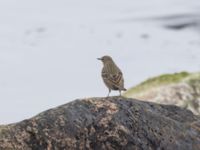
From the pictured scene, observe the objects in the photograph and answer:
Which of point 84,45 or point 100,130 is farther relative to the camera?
point 84,45

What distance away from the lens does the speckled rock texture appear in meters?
11.5

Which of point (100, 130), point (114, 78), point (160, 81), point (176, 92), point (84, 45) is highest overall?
point (114, 78)

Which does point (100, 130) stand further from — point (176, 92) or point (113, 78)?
point (176, 92)

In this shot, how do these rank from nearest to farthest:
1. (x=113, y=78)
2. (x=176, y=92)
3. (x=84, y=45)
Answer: (x=113, y=78) < (x=176, y=92) < (x=84, y=45)

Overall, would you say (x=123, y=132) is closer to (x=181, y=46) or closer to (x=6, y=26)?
(x=181, y=46)

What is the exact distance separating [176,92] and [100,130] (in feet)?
41.5

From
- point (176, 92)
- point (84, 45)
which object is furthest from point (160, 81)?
point (84, 45)

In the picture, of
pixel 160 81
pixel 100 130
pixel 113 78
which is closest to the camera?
pixel 100 130

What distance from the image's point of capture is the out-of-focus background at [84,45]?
48.4 m

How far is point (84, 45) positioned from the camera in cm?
5925

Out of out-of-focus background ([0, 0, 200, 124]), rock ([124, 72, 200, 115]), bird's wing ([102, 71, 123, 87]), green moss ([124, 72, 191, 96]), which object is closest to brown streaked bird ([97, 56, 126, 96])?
bird's wing ([102, 71, 123, 87])

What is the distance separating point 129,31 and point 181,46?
532cm

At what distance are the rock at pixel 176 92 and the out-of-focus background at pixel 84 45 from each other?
15.5m

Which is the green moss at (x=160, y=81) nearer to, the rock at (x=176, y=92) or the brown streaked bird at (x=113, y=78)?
the rock at (x=176, y=92)
